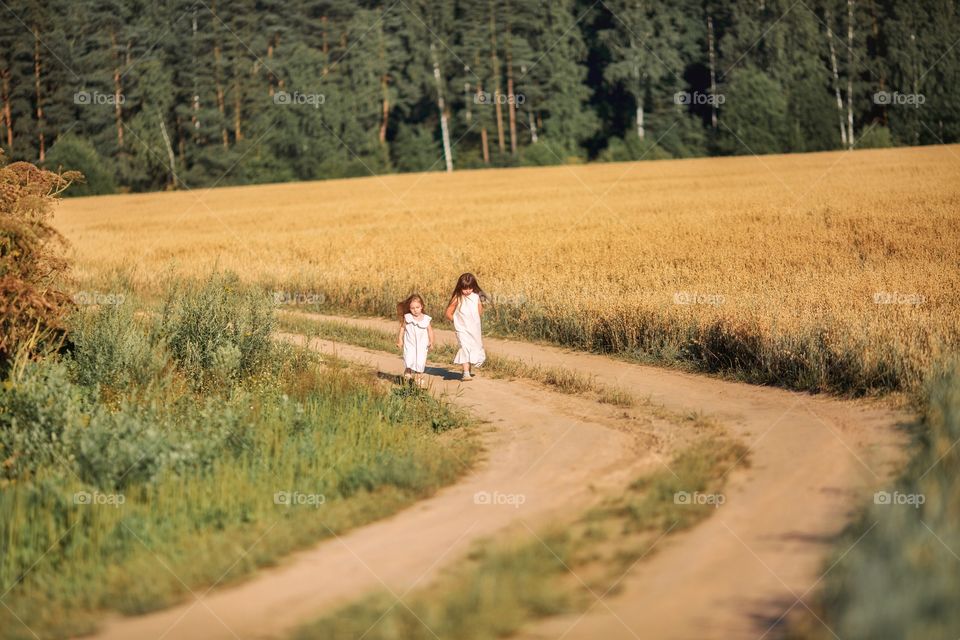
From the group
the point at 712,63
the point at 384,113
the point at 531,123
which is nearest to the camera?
the point at 384,113

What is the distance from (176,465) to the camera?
31.0ft

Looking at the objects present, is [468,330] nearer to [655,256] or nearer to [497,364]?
[497,364]

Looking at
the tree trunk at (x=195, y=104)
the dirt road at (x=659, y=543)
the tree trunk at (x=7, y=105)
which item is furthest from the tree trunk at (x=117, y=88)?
the dirt road at (x=659, y=543)

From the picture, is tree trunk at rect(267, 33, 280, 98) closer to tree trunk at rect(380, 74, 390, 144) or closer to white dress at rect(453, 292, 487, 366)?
tree trunk at rect(380, 74, 390, 144)

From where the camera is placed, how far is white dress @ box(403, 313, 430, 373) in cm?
1374

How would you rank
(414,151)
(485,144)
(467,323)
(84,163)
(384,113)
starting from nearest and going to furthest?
(467,323) → (84,163) → (414,151) → (485,144) → (384,113)

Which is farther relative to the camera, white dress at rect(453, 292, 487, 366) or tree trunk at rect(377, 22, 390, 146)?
tree trunk at rect(377, 22, 390, 146)

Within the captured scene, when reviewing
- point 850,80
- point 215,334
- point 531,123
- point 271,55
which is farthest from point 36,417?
point 850,80

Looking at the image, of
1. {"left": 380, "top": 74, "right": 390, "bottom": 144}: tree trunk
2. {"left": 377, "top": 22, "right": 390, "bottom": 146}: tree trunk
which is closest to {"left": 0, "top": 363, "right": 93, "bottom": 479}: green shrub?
{"left": 377, "top": 22, "right": 390, "bottom": 146}: tree trunk

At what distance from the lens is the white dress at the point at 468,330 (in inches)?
567

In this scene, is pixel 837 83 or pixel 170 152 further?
pixel 837 83

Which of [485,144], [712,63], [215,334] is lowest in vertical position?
[215,334]

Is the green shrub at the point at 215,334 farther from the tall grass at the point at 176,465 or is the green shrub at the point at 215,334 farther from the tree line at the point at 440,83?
the tree line at the point at 440,83

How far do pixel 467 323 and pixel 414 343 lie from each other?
39.1 inches
